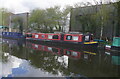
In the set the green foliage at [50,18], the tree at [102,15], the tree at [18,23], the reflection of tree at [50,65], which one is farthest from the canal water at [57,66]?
the tree at [18,23]

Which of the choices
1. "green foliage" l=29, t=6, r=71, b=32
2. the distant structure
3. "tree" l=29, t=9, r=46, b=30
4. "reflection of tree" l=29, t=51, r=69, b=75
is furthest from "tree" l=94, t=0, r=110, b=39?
"tree" l=29, t=9, r=46, b=30

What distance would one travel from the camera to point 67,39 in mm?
9367

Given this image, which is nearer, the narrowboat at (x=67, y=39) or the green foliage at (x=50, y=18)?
the narrowboat at (x=67, y=39)

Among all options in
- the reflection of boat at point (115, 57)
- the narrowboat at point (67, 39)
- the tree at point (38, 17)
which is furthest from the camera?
the tree at point (38, 17)

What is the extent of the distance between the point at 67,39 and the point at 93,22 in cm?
263

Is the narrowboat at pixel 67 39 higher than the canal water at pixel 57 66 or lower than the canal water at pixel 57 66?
higher

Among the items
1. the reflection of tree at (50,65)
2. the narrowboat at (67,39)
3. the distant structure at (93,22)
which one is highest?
the distant structure at (93,22)

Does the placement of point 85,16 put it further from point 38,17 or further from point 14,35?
point 14,35

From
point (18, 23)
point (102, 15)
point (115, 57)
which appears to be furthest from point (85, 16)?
point (18, 23)

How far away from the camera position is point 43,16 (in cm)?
Result: 1350

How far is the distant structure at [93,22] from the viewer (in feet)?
32.4

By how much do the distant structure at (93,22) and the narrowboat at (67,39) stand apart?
2.17 meters

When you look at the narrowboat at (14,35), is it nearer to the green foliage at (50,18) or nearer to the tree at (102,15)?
the green foliage at (50,18)

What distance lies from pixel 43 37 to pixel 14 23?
22.2ft
